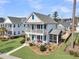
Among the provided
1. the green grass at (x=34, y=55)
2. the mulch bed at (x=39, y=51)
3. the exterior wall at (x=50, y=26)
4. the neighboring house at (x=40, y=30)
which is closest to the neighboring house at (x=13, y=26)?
the neighboring house at (x=40, y=30)

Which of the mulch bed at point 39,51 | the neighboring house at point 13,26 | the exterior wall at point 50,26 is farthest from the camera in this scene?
the neighboring house at point 13,26

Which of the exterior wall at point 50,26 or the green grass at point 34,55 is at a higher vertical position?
the exterior wall at point 50,26

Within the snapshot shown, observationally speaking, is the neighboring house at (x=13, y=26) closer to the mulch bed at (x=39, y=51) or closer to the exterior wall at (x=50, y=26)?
the exterior wall at (x=50, y=26)

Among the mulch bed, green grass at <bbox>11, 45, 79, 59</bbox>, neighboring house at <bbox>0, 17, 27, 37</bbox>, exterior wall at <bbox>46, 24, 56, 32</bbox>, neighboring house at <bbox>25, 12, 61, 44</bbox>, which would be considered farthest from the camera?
neighboring house at <bbox>0, 17, 27, 37</bbox>

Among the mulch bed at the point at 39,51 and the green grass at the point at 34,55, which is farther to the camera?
the mulch bed at the point at 39,51

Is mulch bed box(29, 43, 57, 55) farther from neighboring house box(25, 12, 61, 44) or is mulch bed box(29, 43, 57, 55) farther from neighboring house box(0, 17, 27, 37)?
neighboring house box(0, 17, 27, 37)

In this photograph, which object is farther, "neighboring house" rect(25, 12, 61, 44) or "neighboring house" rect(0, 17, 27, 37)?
"neighboring house" rect(0, 17, 27, 37)

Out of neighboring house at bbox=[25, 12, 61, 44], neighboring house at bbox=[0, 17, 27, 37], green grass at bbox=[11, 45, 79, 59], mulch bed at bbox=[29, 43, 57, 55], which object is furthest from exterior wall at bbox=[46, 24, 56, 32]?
neighboring house at bbox=[0, 17, 27, 37]

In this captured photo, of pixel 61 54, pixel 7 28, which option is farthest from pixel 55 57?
pixel 7 28

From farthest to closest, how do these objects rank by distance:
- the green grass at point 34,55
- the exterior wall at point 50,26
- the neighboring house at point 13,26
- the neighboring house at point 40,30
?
1. the neighboring house at point 13,26
2. the exterior wall at point 50,26
3. the neighboring house at point 40,30
4. the green grass at point 34,55

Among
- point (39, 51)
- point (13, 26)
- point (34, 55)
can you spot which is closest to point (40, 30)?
point (39, 51)
